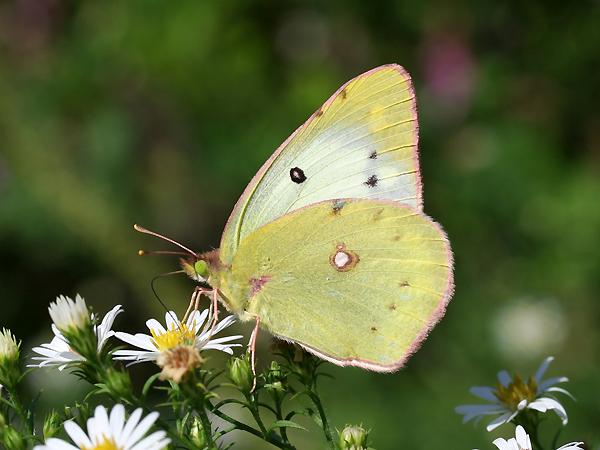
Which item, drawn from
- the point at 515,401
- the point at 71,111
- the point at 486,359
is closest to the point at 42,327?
the point at 71,111

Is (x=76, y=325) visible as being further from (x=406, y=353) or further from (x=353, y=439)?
(x=406, y=353)

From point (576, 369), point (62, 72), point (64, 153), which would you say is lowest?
point (576, 369)

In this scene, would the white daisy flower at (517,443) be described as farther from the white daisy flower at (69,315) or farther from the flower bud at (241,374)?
the white daisy flower at (69,315)

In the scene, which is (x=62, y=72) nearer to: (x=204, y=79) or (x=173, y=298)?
(x=204, y=79)

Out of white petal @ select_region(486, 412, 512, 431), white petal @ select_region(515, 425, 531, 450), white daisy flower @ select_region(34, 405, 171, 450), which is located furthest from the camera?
white petal @ select_region(486, 412, 512, 431)

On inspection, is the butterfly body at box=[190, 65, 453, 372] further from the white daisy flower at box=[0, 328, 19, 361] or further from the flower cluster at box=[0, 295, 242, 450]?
the white daisy flower at box=[0, 328, 19, 361]

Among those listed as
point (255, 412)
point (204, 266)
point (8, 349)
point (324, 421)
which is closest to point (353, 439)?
point (324, 421)

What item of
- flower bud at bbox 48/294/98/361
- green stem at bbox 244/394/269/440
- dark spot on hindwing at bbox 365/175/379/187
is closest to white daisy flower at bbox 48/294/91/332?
flower bud at bbox 48/294/98/361
